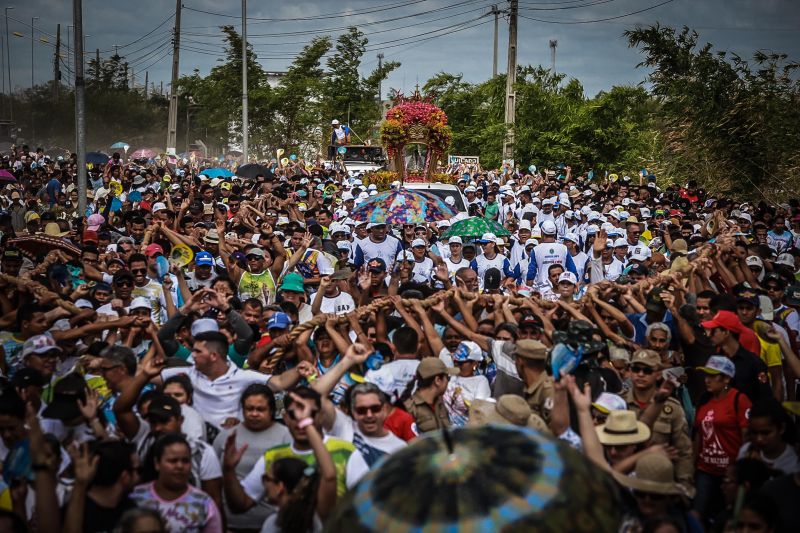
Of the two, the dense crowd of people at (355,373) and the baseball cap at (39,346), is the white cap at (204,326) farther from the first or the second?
the baseball cap at (39,346)

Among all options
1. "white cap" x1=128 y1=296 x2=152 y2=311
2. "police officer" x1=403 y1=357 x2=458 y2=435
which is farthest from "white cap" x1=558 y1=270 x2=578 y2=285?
"white cap" x1=128 y1=296 x2=152 y2=311

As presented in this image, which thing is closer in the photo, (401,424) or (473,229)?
(401,424)

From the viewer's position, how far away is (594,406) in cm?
566

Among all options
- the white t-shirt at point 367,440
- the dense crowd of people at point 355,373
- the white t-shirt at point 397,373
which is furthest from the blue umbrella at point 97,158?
the white t-shirt at point 367,440

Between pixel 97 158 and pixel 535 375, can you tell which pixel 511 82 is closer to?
pixel 97 158

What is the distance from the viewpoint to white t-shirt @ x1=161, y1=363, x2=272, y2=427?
5969 mm

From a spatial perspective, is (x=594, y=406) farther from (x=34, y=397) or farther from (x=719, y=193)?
(x=719, y=193)

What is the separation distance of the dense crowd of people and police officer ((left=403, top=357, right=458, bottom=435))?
0.02 metres

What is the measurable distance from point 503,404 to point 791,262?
7.29 metres

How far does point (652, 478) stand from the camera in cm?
446

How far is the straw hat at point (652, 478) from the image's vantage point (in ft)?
14.5

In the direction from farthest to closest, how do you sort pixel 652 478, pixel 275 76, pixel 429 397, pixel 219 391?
pixel 275 76, pixel 219 391, pixel 429 397, pixel 652 478

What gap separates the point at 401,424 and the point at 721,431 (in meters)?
2.16

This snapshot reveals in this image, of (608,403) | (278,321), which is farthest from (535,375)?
(278,321)
